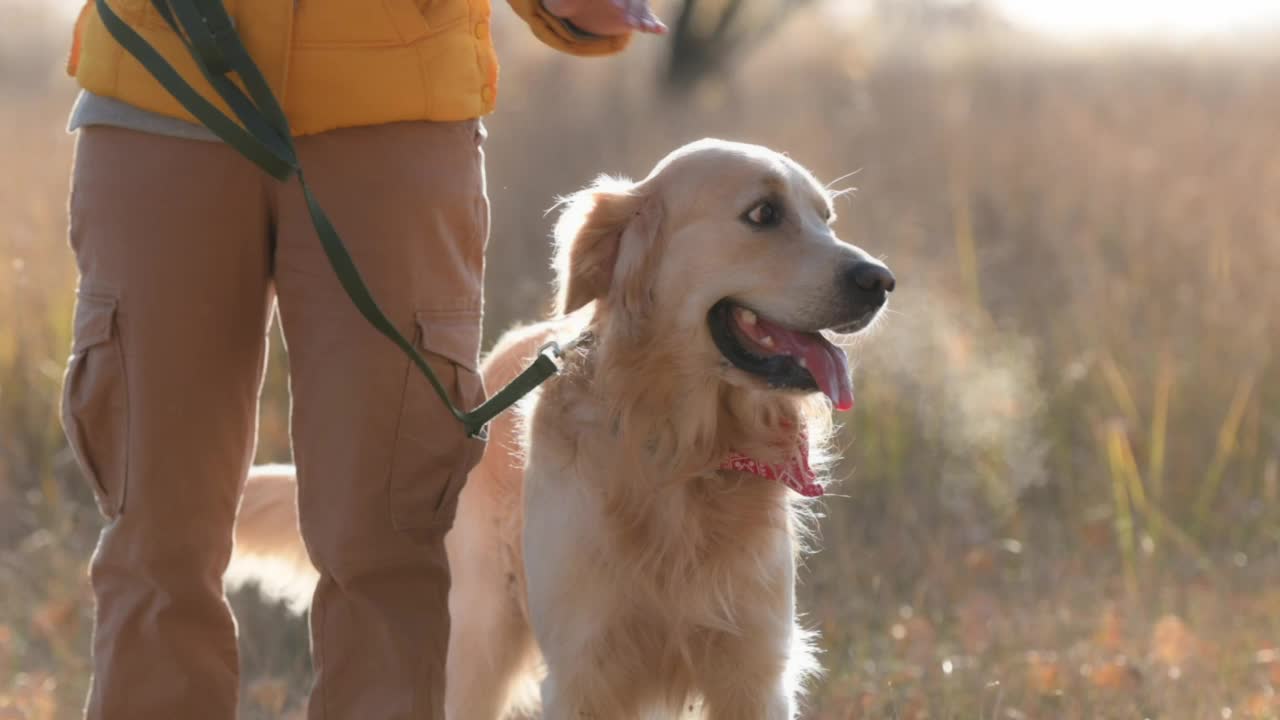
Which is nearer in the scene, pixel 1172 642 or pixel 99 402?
pixel 99 402

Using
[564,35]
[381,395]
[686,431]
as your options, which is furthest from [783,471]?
[564,35]

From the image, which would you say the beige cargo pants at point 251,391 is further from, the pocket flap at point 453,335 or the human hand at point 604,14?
the human hand at point 604,14

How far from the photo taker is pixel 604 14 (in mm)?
2404

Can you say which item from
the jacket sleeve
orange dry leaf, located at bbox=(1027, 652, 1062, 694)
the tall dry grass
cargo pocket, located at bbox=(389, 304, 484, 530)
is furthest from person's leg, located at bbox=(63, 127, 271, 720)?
orange dry leaf, located at bbox=(1027, 652, 1062, 694)

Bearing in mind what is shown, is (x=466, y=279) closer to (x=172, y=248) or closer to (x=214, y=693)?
(x=172, y=248)

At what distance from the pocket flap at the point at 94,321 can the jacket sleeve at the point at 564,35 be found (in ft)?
2.69

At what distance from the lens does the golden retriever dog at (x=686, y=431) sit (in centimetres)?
255

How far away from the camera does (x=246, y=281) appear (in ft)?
7.73

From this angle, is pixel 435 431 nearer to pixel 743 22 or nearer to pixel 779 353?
pixel 779 353

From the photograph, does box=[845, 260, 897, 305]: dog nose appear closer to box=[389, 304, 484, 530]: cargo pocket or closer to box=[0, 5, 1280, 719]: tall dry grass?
box=[389, 304, 484, 530]: cargo pocket

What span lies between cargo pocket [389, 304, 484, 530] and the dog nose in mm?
643

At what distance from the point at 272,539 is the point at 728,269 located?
1.22 metres


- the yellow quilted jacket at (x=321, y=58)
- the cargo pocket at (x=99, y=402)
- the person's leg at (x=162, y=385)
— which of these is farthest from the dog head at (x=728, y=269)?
the cargo pocket at (x=99, y=402)

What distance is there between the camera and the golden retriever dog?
101 inches
